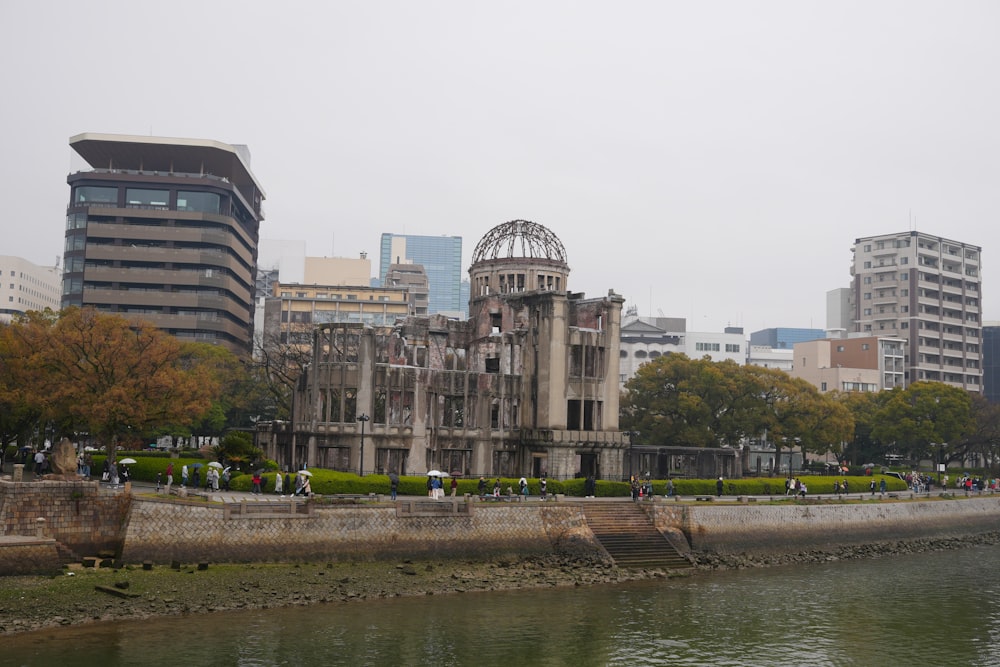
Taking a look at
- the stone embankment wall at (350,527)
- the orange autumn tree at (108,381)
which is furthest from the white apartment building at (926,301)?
the orange autumn tree at (108,381)

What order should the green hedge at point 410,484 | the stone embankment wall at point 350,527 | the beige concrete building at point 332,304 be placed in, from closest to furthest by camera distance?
the stone embankment wall at point 350,527
the green hedge at point 410,484
the beige concrete building at point 332,304

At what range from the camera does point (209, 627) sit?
132 feet

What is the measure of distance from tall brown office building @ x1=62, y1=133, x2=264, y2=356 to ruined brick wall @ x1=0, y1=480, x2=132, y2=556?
93382 millimetres

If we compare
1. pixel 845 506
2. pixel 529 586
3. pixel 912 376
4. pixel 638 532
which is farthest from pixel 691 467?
pixel 912 376

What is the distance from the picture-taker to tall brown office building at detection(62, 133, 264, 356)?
13825 centimetres

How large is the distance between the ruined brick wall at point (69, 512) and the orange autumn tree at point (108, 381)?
1437 centimetres

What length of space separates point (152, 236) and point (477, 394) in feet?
260

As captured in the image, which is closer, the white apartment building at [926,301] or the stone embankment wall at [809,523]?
the stone embankment wall at [809,523]

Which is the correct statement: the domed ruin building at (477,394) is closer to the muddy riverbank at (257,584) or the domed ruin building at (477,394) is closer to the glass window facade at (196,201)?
the muddy riverbank at (257,584)

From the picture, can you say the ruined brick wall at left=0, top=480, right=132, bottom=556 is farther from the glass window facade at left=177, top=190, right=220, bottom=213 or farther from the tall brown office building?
the glass window facade at left=177, top=190, right=220, bottom=213

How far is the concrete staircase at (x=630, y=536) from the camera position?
194 ft

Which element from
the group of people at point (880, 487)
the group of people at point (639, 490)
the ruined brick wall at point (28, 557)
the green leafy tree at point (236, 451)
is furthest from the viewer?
the group of people at point (880, 487)

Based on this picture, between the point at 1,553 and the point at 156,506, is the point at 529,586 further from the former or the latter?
the point at 1,553

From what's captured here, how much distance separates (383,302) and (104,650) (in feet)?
466
